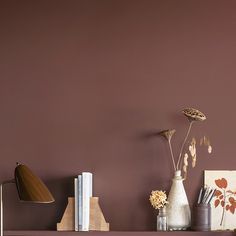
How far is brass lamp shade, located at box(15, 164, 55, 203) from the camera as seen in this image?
9.23ft

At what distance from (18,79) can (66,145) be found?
1.46 ft

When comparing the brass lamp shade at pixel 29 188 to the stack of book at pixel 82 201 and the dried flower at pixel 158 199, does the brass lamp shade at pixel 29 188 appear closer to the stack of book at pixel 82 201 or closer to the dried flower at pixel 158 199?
the stack of book at pixel 82 201

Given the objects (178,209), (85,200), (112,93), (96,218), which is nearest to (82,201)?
(85,200)

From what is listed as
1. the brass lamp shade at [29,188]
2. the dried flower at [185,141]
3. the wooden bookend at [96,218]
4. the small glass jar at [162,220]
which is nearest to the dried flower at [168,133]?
the dried flower at [185,141]

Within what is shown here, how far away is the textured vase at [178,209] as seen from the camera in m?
3.20

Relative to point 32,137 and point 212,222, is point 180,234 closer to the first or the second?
point 212,222

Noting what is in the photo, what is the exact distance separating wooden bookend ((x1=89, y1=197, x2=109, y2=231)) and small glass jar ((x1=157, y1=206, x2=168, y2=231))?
27 centimetres

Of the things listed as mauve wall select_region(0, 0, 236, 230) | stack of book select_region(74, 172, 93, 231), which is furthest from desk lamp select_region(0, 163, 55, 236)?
mauve wall select_region(0, 0, 236, 230)

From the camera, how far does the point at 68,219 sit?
3209 mm

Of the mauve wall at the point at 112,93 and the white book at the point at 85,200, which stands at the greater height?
the mauve wall at the point at 112,93

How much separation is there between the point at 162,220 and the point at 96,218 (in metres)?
0.34

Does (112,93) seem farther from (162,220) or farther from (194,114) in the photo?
(162,220)

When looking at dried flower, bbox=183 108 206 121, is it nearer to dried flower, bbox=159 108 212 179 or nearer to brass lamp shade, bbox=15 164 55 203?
dried flower, bbox=159 108 212 179

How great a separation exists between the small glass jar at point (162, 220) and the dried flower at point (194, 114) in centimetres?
49
